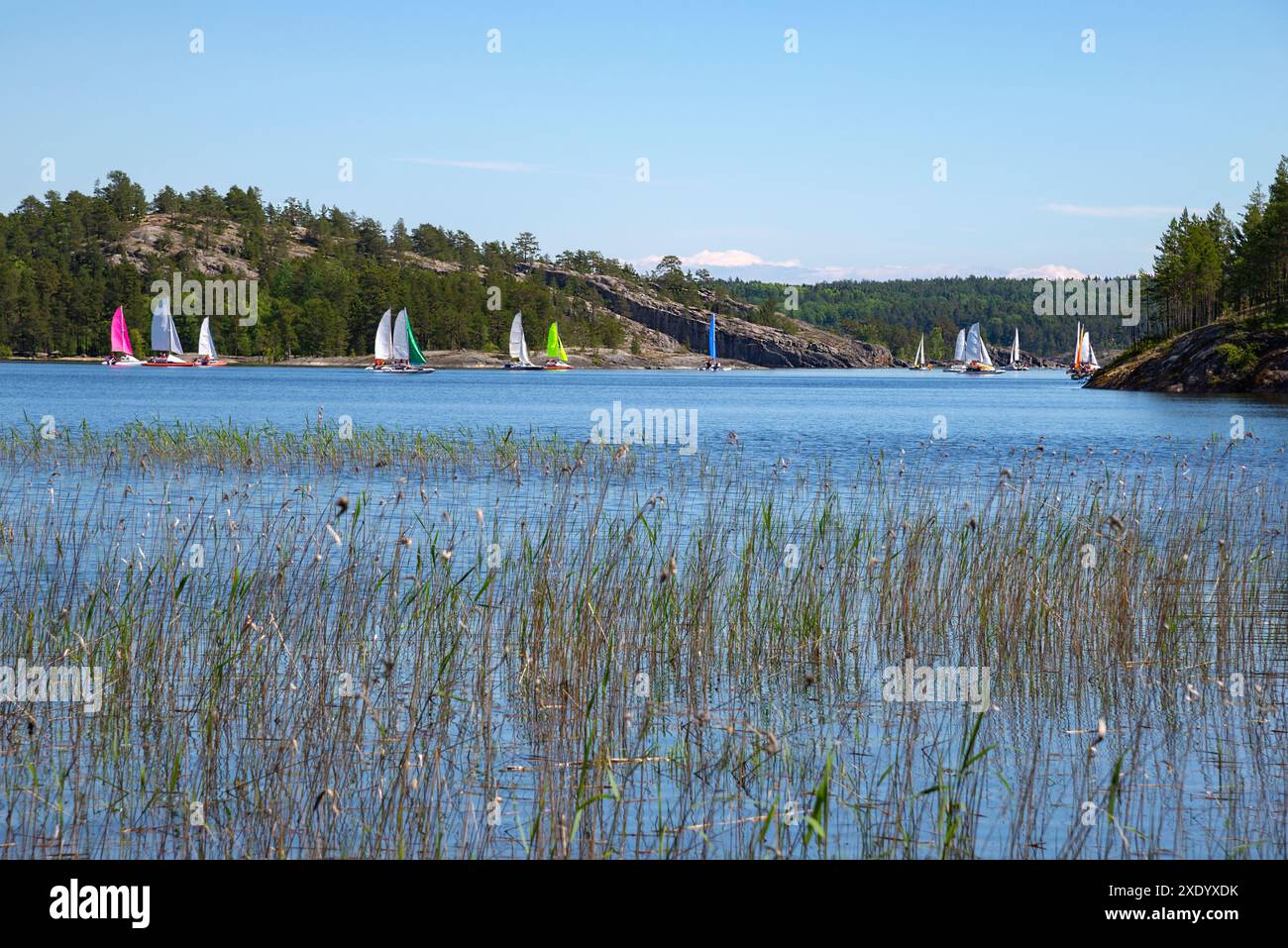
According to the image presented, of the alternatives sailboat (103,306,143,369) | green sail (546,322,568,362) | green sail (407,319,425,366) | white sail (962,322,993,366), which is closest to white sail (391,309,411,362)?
green sail (407,319,425,366)

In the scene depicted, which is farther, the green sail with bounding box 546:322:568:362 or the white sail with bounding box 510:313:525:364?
the green sail with bounding box 546:322:568:362

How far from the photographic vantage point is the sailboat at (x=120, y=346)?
117625 mm

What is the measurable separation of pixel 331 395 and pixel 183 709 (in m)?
72.0

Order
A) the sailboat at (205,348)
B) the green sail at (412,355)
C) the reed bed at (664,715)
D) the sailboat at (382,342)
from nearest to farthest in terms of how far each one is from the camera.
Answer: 1. the reed bed at (664,715)
2. the sailboat at (382,342)
3. the green sail at (412,355)
4. the sailboat at (205,348)

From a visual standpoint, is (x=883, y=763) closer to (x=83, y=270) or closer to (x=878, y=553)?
(x=878, y=553)

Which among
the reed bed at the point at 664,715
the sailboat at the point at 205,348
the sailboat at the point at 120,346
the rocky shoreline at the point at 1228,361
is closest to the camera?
the reed bed at the point at 664,715

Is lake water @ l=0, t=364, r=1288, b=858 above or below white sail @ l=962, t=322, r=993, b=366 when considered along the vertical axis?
below

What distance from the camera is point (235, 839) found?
6.93 metres

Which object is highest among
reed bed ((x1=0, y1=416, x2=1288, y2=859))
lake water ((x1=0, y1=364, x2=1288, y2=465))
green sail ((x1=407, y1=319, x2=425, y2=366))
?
green sail ((x1=407, y1=319, x2=425, y2=366))

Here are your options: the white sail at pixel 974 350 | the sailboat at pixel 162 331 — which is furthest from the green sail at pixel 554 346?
the white sail at pixel 974 350

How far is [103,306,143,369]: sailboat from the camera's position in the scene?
4631 inches

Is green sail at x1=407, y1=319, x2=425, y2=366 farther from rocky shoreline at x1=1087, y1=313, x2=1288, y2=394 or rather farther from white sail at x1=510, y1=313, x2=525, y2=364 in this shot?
rocky shoreline at x1=1087, y1=313, x2=1288, y2=394

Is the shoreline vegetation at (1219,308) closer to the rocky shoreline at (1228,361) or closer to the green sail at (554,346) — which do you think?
the rocky shoreline at (1228,361)
